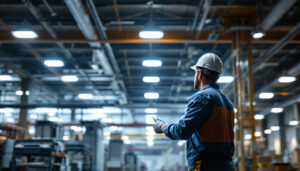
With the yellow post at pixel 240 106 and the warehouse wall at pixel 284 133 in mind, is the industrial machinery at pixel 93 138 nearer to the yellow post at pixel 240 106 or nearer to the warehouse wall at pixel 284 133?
the yellow post at pixel 240 106

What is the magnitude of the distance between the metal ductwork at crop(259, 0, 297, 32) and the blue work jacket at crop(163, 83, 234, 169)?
7502 mm

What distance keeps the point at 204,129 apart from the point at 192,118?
0.15 meters

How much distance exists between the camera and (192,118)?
2738 mm

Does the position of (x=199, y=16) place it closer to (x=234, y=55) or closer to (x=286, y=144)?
(x=234, y=55)

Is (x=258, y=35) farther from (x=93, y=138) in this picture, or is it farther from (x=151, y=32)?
(x=93, y=138)

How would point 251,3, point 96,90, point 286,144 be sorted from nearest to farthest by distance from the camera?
1. point 251,3
2. point 96,90
3. point 286,144

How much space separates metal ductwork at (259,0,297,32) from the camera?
9.63 m

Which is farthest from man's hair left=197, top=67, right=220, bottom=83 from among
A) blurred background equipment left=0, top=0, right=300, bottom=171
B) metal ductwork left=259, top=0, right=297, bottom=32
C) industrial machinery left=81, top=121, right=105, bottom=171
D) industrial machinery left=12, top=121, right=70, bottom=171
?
industrial machinery left=81, top=121, right=105, bottom=171

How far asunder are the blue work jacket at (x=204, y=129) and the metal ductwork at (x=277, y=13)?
24.6 ft

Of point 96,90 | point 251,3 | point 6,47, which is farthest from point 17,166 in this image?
point 96,90

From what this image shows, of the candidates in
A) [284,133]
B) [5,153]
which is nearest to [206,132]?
[5,153]

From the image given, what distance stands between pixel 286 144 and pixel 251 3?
15834mm

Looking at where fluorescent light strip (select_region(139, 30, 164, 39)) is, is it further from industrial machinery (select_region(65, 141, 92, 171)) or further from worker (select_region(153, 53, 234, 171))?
worker (select_region(153, 53, 234, 171))

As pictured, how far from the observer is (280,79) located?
15.1 meters
